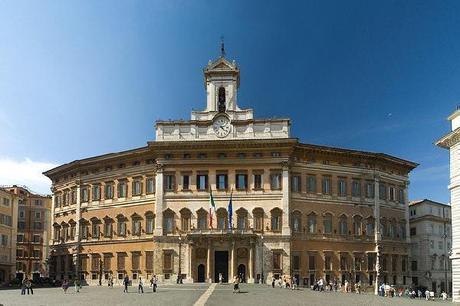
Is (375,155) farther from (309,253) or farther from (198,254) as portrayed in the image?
(198,254)

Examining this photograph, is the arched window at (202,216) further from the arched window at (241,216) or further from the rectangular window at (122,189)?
the rectangular window at (122,189)

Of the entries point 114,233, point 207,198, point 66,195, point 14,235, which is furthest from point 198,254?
point 14,235

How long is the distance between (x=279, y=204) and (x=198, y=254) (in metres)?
9.24

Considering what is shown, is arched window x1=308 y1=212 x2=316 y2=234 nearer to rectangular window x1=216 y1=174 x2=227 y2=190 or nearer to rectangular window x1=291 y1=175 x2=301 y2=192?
rectangular window x1=291 y1=175 x2=301 y2=192

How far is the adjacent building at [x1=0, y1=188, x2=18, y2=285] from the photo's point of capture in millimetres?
73000

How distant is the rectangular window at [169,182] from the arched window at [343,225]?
17475 mm

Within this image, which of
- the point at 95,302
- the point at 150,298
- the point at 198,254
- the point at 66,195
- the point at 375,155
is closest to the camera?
the point at 95,302

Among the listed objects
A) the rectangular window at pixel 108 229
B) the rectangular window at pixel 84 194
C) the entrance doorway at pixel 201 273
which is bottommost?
the entrance doorway at pixel 201 273

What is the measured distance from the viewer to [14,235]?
75.9m

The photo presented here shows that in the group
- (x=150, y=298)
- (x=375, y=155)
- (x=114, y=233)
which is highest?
(x=375, y=155)

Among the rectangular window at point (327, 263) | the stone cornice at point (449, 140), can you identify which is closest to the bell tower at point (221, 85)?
the rectangular window at point (327, 263)

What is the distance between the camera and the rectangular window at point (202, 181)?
64.0 m

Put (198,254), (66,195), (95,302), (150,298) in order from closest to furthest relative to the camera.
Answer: (95,302) < (150,298) < (198,254) < (66,195)

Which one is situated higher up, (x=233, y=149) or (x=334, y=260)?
(x=233, y=149)
